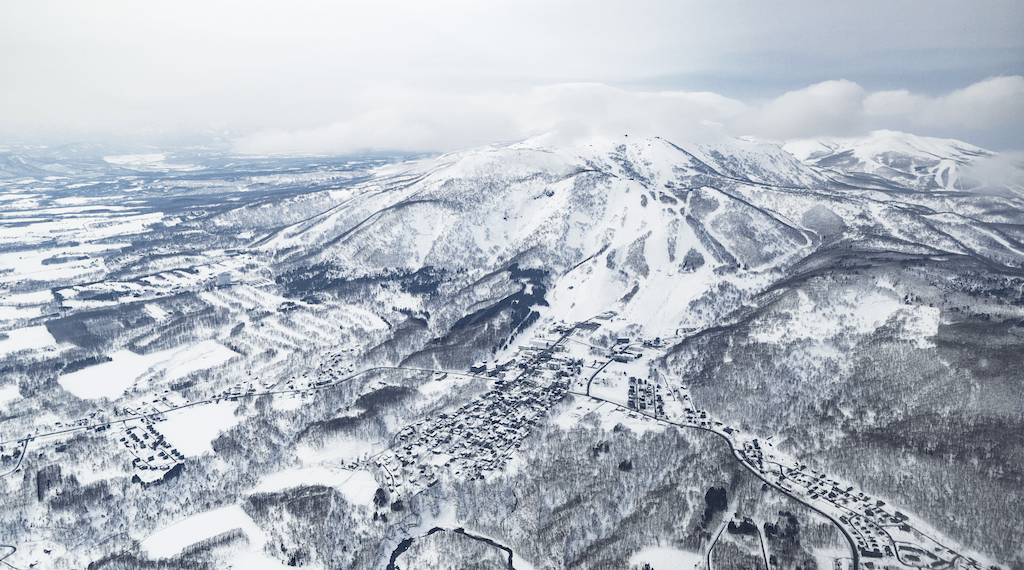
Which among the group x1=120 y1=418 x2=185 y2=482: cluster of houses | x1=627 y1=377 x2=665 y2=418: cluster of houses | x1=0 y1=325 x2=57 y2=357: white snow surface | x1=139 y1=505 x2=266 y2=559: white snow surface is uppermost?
x1=0 y1=325 x2=57 y2=357: white snow surface

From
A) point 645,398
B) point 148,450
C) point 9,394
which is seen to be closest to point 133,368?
point 9,394

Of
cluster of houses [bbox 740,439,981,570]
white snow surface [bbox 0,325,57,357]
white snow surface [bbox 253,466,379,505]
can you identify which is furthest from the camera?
white snow surface [bbox 0,325,57,357]

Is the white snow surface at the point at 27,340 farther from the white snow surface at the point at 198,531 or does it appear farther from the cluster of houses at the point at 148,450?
the white snow surface at the point at 198,531

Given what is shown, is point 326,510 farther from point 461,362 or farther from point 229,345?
point 229,345

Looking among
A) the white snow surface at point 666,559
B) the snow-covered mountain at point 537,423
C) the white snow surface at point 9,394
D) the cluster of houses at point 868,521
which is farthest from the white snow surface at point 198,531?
the cluster of houses at point 868,521

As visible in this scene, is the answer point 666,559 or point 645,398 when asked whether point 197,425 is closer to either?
point 645,398

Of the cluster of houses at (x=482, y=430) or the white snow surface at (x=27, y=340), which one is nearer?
the cluster of houses at (x=482, y=430)

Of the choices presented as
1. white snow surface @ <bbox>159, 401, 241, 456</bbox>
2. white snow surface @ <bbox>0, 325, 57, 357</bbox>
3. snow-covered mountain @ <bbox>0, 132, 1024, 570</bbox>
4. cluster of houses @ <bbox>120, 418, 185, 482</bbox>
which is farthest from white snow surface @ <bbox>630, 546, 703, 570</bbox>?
white snow surface @ <bbox>0, 325, 57, 357</bbox>

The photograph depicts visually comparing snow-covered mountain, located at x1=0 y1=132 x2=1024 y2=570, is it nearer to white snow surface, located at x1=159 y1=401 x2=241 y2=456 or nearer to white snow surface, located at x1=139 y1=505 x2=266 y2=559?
white snow surface, located at x1=139 y1=505 x2=266 y2=559

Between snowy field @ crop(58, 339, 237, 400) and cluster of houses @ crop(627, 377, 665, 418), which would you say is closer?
cluster of houses @ crop(627, 377, 665, 418)

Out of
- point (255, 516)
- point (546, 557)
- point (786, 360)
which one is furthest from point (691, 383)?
point (255, 516)

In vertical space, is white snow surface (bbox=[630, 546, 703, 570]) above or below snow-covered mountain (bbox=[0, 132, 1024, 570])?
below

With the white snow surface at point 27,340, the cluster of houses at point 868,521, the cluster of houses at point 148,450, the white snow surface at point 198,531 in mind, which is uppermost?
the white snow surface at point 27,340
